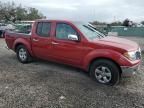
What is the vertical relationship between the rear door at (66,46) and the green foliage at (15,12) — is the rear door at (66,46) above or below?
below

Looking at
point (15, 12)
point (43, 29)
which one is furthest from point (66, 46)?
point (15, 12)

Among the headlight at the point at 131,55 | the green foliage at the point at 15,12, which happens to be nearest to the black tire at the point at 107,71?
the headlight at the point at 131,55

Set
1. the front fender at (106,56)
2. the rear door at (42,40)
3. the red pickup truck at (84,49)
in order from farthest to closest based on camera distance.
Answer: the rear door at (42,40)
the red pickup truck at (84,49)
the front fender at (106,56)

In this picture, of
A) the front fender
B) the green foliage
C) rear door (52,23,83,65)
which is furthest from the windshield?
the green foliage

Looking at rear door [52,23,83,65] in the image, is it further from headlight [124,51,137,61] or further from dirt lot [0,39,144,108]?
headlight [124,51,137,61]

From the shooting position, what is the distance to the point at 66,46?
6051mm

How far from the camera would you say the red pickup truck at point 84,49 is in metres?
5.20

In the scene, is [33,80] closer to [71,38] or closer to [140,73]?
[71,38]

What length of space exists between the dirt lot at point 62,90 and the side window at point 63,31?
1.18m

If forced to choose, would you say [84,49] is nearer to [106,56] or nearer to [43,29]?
[106,56]

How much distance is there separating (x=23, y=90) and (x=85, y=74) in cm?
213

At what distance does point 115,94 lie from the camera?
4836 mm

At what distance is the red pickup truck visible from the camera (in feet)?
17.1

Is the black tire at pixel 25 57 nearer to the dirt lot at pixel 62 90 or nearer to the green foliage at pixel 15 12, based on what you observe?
the dirt lot at pixel 62 90
